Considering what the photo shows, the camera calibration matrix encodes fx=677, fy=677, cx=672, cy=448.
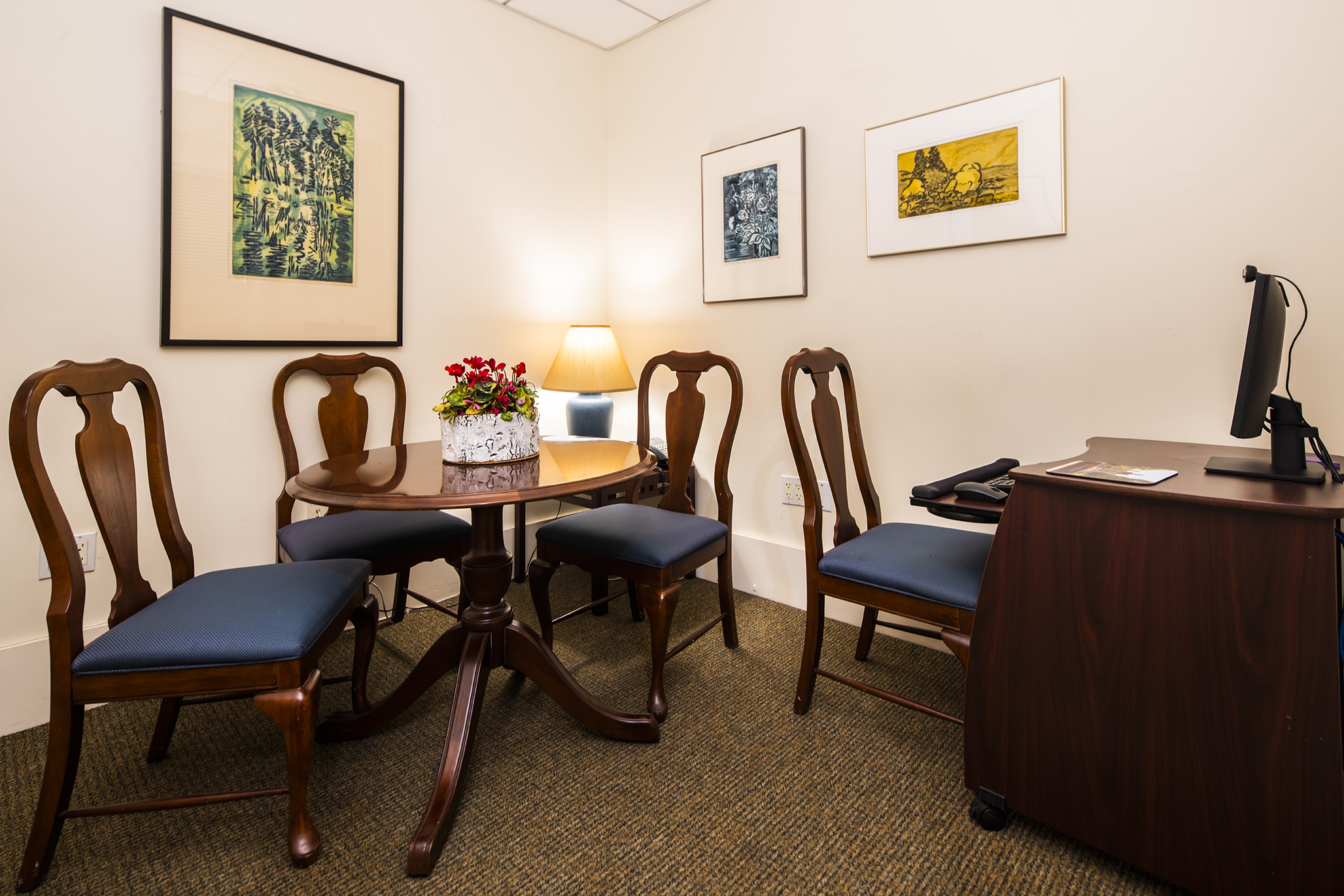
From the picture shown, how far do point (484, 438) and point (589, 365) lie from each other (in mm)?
1231

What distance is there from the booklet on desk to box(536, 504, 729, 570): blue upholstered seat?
98 centimetres

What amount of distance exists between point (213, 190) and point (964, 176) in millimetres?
2355

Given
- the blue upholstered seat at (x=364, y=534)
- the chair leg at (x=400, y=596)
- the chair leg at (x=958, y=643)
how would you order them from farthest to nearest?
1. the chair leg at (x=400, y=596)
2. the blue upholstered seat at (x=364, y=534)
3. the chair leg at (x=958, y=643)

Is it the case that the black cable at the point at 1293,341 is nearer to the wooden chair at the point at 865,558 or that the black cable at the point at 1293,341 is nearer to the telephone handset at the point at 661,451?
the wooden chair at the point at 865,558

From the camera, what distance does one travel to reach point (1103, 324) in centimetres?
193

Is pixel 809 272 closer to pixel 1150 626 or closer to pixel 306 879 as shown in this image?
pixel 1150 626

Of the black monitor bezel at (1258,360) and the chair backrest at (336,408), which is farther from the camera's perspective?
the chair backrest at (336,408)

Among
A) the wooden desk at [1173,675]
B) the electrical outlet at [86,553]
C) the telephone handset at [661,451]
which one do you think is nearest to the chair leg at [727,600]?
the telephone handset at [661,451]

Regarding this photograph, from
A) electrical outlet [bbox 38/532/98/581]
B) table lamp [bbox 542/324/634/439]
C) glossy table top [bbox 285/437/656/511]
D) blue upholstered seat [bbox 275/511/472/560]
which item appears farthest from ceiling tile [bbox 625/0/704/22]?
electrical outlet [bbox 38/532/98/581]

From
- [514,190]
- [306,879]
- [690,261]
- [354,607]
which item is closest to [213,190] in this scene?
[514,190]

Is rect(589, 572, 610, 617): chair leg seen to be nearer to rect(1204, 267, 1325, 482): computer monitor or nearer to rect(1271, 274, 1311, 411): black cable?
rect(1204, 267, 1325, 482): computer monitor

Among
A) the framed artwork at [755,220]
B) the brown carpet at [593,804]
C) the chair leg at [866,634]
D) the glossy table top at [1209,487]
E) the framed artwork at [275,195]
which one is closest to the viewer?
the glossy table top at [1209,487]

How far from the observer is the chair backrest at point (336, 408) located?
2.23 meters

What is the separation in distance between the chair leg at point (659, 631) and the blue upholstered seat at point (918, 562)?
428 mm
